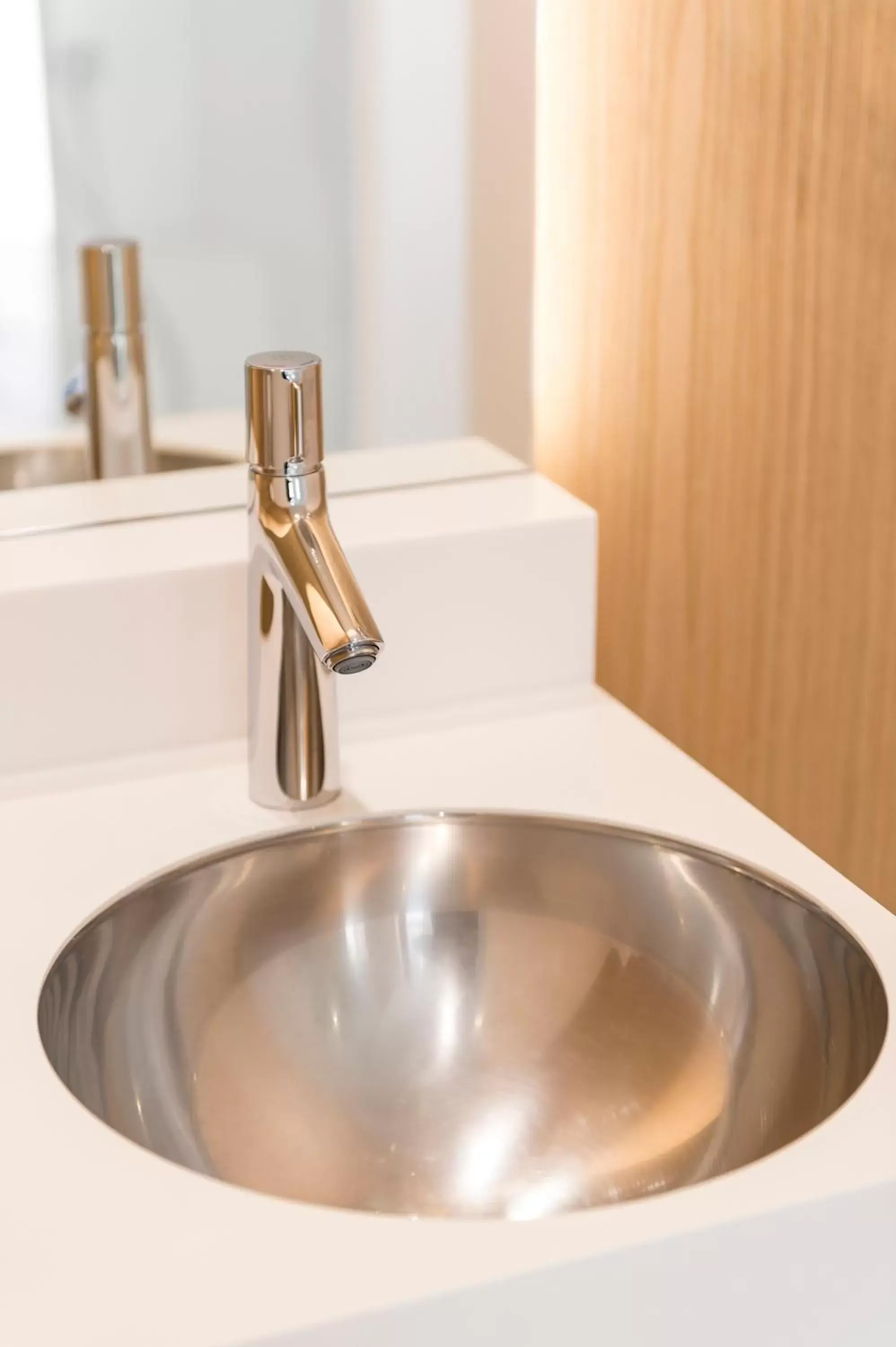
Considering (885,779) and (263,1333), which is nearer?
(263,1333)

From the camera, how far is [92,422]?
91 cm

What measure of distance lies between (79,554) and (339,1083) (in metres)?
0.31

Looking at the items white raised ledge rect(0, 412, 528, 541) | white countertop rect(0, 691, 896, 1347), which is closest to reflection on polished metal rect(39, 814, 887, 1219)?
white countertop rect(0, 691, 896, 1347)

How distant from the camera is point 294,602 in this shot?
2.49 ft

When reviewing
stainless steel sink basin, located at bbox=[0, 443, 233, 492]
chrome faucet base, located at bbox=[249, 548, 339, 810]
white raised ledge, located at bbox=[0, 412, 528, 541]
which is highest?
stainless steel sink basin, located at bbox=[0, 443, 233, 492]

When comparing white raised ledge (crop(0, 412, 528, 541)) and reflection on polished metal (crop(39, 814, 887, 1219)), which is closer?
reflection on polished metal (crop(39, 814, 887, 1219))

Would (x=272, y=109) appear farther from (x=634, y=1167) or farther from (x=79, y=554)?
(x=634, y=1167)

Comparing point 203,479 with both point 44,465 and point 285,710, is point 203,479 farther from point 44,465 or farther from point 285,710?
point 285,710

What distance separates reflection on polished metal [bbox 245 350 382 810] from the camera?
71 cm

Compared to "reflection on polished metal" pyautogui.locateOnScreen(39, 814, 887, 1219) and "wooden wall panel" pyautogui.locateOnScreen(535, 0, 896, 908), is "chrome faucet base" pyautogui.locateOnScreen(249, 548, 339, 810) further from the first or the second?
"wooden wall panel" pyautogui.locateOnScreen(535, 0, 896, 908)

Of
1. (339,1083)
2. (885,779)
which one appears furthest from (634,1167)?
(885,779)

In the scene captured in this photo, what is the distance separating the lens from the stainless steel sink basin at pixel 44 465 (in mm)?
900

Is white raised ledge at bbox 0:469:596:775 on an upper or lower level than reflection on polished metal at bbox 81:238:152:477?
lower

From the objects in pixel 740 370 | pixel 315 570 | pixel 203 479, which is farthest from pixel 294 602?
pixel 740 370
